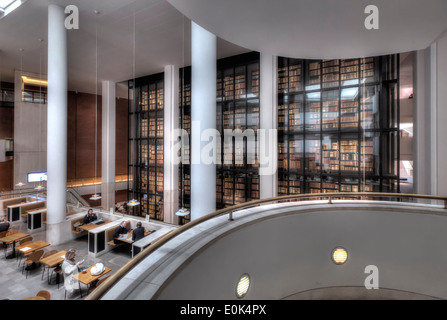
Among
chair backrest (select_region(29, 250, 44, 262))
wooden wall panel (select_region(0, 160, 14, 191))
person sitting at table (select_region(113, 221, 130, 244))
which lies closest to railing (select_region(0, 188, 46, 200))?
wooden wall panel (select_region(0, 160, 14, 191))

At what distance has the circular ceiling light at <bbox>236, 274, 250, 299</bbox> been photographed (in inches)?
115

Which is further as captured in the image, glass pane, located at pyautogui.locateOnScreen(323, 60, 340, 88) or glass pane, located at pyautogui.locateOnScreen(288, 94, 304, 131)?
glass pane, located at pyautogui.locateOnScreen(288, 94, 304, 131)

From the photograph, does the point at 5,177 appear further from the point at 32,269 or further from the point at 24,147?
the point at 32,269

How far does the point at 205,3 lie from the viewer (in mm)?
2943

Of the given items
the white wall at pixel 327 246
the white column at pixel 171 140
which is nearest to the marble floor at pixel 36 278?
the white column at pixel 171 140

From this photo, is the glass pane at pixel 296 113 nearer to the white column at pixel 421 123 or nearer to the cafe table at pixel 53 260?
the white column at pixel 421 123

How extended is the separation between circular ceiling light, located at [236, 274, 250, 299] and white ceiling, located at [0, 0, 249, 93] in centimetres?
693

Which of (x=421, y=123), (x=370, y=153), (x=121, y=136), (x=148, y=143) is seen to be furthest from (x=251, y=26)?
(x=121, y=136)

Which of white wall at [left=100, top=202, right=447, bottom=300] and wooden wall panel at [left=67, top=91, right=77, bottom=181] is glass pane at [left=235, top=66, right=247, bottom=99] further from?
wooden wall panel at [left=67, top=91, right=77, bottom=181]

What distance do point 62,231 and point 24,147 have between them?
7436 millimetres

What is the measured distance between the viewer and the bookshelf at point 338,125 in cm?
673

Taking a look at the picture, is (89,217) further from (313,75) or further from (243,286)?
(313,75)
